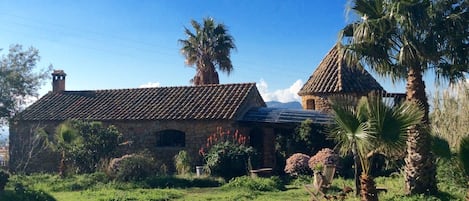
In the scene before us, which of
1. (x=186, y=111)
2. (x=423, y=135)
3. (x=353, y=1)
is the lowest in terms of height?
(x=423, y=135)

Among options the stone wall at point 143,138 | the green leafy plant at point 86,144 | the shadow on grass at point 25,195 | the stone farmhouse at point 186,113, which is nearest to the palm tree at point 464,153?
the stone farmhouse at point 186,113

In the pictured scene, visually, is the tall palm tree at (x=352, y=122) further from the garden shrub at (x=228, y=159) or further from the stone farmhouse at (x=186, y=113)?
the stone farmhouse at (x=186, y=113)

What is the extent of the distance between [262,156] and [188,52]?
13797 millimetres

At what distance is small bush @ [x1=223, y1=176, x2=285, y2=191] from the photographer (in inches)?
603

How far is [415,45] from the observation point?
11812mm

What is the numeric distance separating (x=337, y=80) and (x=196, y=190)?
10543 millimetres

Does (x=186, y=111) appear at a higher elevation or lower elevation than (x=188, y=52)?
lower

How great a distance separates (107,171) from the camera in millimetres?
18062

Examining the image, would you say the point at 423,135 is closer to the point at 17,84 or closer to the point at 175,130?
the point at 175,130

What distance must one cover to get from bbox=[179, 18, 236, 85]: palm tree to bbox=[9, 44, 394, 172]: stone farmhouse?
7588mm

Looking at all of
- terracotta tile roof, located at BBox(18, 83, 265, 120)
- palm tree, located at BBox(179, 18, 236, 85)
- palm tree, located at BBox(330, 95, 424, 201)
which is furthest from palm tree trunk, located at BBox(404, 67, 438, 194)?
palm tree, located at BBox(179, 18, 236, 85)

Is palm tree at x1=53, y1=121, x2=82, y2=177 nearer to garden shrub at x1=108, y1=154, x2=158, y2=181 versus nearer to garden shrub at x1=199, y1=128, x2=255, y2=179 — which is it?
garden shrub at x1=108, y1=154, x2=158, y2=181

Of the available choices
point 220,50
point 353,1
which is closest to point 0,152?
point 220,50

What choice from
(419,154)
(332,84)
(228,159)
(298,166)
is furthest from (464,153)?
(332,84)
